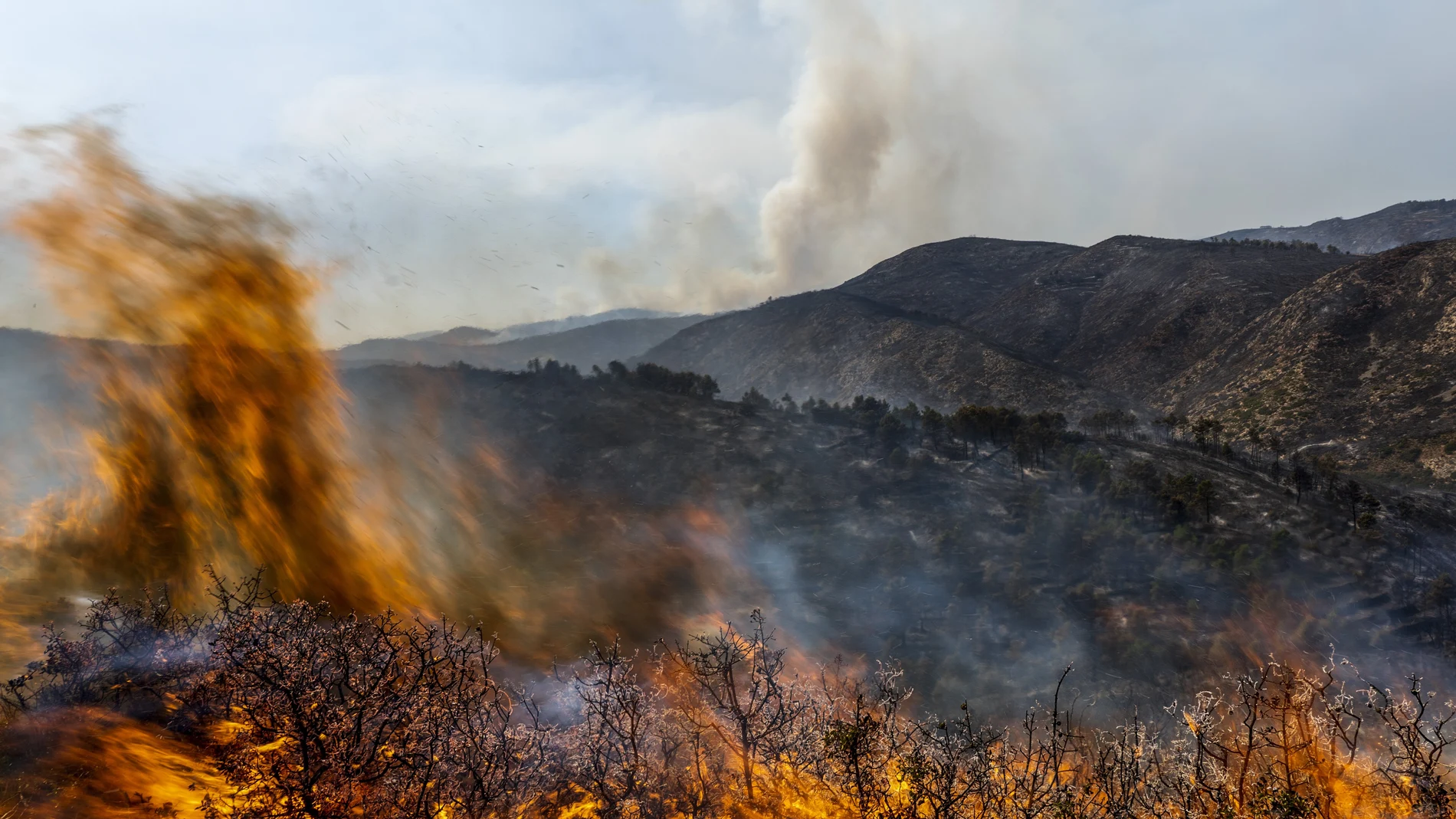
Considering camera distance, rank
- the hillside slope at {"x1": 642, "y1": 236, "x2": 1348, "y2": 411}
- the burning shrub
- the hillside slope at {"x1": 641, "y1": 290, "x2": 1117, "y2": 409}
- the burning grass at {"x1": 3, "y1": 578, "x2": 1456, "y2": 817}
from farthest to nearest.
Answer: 1. the hillside slope at {"x1": 642, "y1": 236, "x2": 1348, "y2": 411}
2. the hillside slope at {"x1": 641, "y1": 290, "x2": 1117, "y2": 409}
3. the burning grass at {"x1": 3, "y1": 578, "x2": 1456, "y2": 817}
4. the burning shrub

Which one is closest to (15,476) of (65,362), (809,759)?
(65,362)

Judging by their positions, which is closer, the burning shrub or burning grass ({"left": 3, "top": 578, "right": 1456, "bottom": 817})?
the burning shrub

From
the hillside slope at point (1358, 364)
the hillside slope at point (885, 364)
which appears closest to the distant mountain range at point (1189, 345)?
the hillside slope at point (1358, 364)

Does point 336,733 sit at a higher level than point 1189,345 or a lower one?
lower

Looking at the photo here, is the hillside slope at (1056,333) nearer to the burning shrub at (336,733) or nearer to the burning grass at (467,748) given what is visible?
the burning grass at (467,748)

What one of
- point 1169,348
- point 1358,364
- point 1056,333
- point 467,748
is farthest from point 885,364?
point 467,748

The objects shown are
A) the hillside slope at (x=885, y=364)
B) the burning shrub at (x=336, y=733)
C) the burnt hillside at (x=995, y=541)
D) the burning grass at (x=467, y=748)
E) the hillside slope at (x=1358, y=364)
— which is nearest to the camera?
the burning shrub at (x=336, y=733)

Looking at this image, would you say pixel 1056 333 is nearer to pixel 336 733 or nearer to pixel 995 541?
pixel 995 541

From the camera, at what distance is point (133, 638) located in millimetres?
17438

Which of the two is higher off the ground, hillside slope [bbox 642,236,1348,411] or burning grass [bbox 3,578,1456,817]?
hillside slope [bbox 642,236,1348,411]

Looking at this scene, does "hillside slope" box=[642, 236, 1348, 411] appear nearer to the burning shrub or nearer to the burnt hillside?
the burnt hillside

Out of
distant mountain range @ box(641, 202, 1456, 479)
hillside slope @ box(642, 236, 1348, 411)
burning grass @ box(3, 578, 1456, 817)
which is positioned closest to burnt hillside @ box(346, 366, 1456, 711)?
burning grass @ box(3, 578, 1456, 817)

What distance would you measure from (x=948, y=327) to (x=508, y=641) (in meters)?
139

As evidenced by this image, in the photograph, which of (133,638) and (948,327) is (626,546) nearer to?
(133,638)
